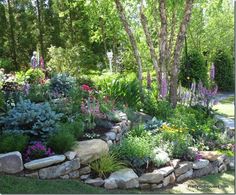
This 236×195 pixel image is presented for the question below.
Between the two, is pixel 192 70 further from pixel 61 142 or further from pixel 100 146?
pixel 61 142

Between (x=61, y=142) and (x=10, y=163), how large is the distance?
683 mm

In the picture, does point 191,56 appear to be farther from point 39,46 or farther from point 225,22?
point 39,46

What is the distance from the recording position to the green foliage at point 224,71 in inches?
749

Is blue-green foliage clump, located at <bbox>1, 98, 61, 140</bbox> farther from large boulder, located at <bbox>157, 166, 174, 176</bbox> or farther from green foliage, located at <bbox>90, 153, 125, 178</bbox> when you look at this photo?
large boulder, located at <bbox>157, 166, 174, 176</bbox>

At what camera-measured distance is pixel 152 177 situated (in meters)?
5.44

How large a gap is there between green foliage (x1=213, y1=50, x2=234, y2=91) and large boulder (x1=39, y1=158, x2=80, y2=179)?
1458 cm

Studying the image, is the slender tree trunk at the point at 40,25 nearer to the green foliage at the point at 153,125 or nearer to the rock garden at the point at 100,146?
the rock garden at the point at 100,146

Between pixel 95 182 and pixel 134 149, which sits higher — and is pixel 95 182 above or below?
below

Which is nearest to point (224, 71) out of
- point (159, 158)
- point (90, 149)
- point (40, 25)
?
point (40, 25)

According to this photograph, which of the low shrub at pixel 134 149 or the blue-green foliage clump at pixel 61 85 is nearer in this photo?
the low shrub at pixel 134 149

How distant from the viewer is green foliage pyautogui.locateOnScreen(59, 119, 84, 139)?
5750mm

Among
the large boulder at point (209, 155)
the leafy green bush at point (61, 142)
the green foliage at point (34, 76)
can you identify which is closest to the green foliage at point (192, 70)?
the green foliage at point (34, 76)

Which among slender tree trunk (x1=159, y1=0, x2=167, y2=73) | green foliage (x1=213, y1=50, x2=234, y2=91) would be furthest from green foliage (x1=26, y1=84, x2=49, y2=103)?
green foliage (x1=213, y1=50, x2=234, y2=91)

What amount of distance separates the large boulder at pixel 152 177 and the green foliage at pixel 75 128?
1084 millimetres
